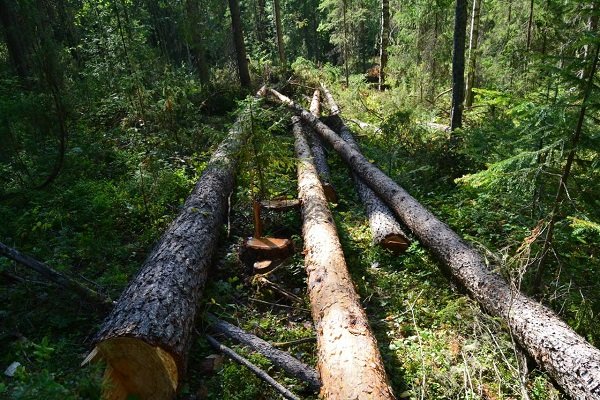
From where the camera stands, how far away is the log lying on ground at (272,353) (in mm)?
4027

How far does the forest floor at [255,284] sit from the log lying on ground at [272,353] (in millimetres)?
104

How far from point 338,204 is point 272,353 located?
450 cm

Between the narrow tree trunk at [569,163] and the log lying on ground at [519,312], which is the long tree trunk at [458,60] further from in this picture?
the narrow tree trunk at [569,163]

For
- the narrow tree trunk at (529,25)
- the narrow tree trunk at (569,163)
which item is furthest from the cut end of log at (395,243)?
the narrow tree trunk at (529,25)

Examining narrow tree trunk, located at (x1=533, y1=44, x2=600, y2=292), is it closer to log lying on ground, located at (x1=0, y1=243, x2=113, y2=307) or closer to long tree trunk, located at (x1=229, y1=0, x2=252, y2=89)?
log lying on ground, located at (x1=0, y1=243, x2=113, y2=307)

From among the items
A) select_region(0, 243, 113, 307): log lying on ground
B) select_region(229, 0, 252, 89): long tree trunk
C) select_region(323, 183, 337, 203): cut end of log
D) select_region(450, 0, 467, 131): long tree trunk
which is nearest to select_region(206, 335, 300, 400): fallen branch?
select_region(0, 243, 113, 307): log lying on ground

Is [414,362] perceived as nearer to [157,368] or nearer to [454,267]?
[454,267]

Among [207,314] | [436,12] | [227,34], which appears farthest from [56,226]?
[227,34]

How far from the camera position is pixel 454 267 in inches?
212

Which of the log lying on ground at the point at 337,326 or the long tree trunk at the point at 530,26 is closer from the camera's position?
the log lying on ground at the point at 337,326

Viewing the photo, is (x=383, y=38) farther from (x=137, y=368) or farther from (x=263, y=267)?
(x=137, y=368)

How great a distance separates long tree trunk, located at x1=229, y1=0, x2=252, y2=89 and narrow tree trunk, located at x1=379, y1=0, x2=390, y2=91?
6292 mm

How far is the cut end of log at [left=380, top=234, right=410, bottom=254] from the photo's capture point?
639cm

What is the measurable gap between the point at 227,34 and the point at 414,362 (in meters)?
20.0
